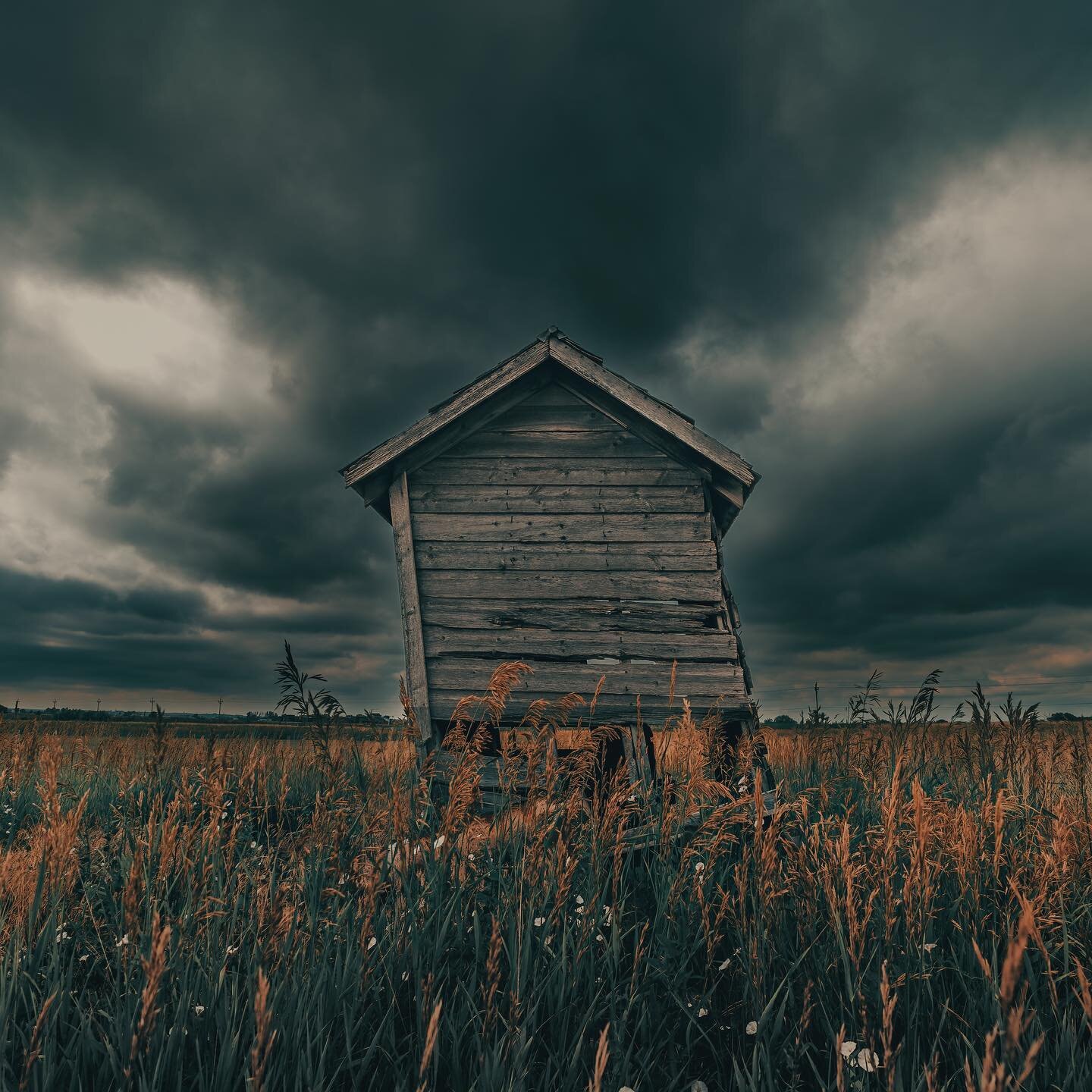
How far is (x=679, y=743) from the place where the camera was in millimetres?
3654

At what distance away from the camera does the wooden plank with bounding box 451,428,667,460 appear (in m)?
8.33

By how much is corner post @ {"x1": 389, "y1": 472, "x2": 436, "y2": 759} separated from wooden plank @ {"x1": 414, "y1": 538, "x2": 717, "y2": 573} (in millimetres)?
175

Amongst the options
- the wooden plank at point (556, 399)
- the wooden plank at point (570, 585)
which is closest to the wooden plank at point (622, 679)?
the wooden plank at point (570, 585)

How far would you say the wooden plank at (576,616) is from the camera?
7.68 metres

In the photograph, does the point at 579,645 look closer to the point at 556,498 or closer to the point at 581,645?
the point at 581,645

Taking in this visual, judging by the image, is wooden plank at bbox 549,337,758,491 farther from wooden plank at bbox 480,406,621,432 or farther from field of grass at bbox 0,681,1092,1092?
field of grass at bbox 0,681,1092,1092

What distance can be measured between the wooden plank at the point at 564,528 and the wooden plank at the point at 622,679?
4.72 ft

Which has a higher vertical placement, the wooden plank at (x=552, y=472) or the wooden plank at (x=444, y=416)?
the wooden plank at (x=444, y=416)

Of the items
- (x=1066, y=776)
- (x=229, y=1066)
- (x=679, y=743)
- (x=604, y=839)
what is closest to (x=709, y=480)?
(x=1066, y=776)

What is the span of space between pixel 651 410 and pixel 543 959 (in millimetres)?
6453

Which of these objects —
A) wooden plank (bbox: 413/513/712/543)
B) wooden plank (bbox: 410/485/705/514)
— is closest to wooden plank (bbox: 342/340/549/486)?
wooden plank (bbox: 410/485/705/514)

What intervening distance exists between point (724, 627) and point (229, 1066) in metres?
6.40

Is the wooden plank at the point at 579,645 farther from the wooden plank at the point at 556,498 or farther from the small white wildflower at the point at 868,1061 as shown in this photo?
the small white wildflower at the point at 868,1061

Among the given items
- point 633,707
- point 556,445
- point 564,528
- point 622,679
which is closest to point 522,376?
point 556,445
